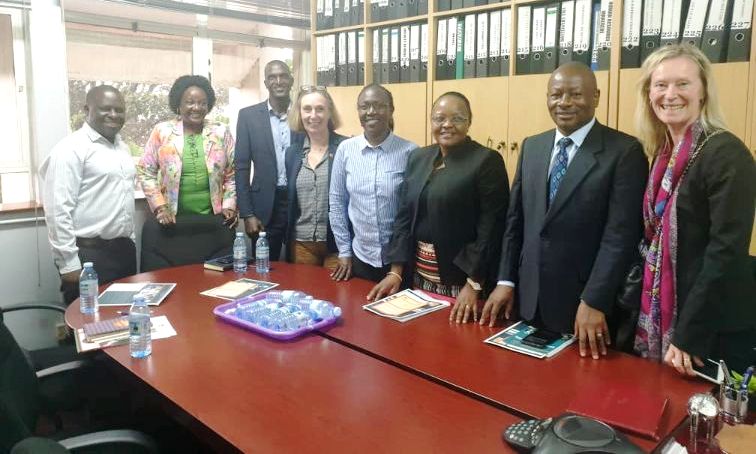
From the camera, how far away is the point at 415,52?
11.4ft

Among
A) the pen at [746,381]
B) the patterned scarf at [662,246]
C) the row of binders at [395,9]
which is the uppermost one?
the row of binders at [395,9]

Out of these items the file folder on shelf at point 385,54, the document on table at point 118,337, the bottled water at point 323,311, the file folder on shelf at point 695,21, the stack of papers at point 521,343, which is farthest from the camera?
the file folder on shelf at point 385,54

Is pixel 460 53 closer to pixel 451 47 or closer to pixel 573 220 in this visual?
pixel 451 47

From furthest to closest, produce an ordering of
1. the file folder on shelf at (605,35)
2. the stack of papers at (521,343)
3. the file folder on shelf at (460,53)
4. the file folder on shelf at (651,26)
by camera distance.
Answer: the file folder on shelf at (460,53) → the file folder on shelf at (605,35) → the file folder on shelf at (651,26) → the stack of papers at (521,343)

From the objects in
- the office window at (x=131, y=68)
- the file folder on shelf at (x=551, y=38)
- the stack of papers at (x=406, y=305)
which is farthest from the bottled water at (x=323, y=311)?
the office window at (x=131, y=68)

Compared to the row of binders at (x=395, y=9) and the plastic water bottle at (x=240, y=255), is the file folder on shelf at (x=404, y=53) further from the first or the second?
the plastic water bottle at (x=240, y=255)

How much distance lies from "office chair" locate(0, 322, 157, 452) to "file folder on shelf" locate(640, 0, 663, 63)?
2434mm

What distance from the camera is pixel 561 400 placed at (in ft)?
4.80

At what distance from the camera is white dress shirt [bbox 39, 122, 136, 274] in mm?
2713

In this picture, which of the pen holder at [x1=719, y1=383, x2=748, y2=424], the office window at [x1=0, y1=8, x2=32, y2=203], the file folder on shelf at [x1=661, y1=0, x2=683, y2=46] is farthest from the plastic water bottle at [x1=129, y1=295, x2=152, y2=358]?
the file folder on shelf at [x1=661, y1=0, x2=683, y2=46]

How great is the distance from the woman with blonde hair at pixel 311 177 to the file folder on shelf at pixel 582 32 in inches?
47.5

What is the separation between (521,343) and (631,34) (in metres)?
1.61

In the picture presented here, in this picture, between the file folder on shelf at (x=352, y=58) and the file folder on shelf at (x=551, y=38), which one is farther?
the file folder on shelf at (x=352, y=58)

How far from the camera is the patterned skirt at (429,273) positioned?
2.34 meters
